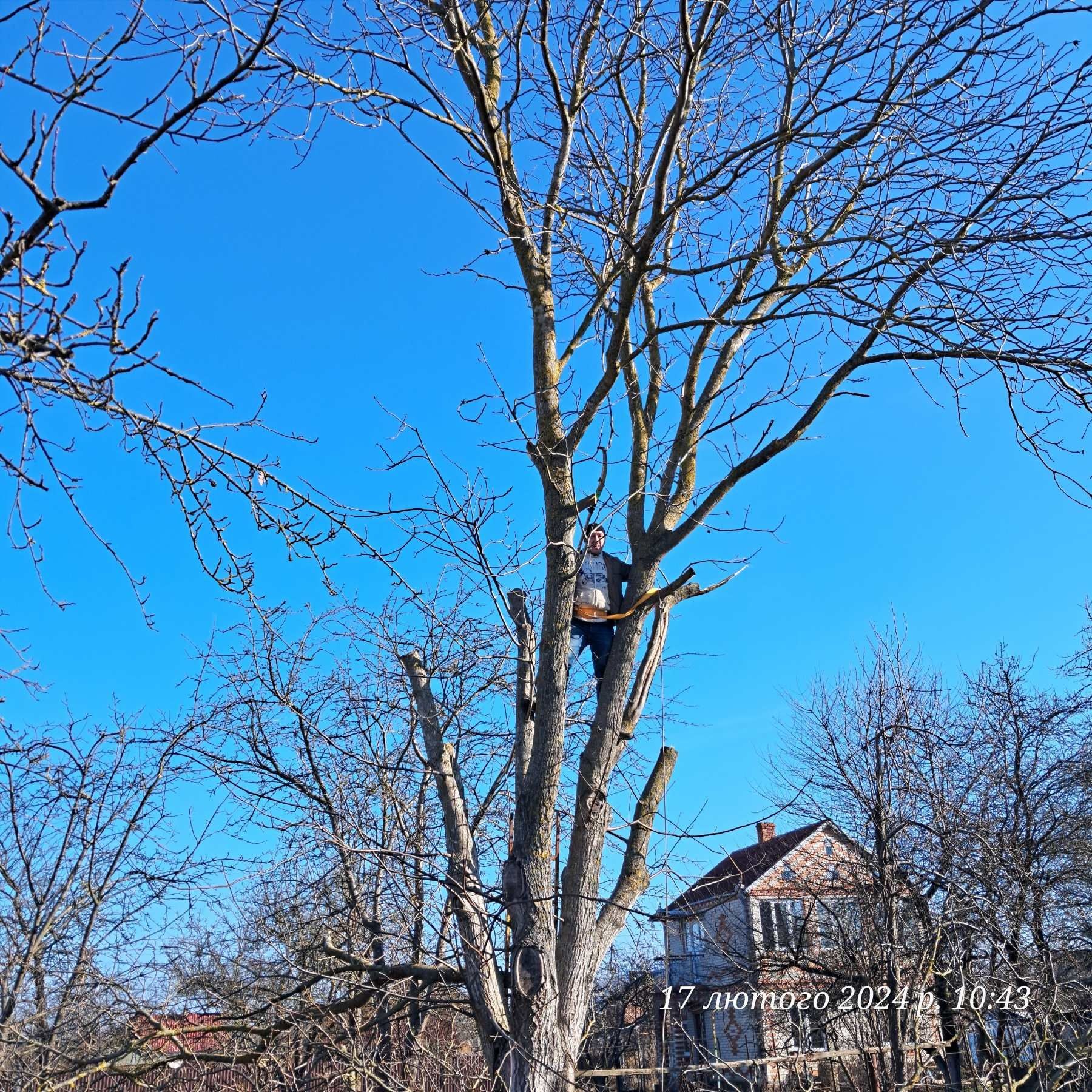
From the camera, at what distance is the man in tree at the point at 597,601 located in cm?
530

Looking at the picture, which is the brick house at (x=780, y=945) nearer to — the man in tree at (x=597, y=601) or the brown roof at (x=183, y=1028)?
the man in tree at (x=597, y=601)

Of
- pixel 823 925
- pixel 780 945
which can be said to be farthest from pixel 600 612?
pixel 823 925

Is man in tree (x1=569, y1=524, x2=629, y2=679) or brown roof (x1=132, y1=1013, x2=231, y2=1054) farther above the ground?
man in tree (x1=569, y1=524, x2=629, y2=679)

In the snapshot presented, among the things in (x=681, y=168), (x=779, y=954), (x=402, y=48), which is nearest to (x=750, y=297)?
(x=681, y=168)

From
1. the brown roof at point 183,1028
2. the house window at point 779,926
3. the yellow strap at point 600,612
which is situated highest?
the yellow strap at point 600,612

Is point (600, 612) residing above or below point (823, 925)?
above

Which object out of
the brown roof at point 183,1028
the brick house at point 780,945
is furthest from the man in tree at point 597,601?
the brick house at point 780,945

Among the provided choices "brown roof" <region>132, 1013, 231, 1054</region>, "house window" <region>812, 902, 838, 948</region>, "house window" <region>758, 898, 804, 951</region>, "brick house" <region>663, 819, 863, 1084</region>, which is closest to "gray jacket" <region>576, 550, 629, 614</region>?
"brown roof" <region>132, 1013, 231, 1054</region>

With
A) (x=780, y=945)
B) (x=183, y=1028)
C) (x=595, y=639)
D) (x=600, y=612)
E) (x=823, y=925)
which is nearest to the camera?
(x=183, y=1028)

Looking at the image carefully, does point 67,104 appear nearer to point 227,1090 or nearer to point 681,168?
point 681,168

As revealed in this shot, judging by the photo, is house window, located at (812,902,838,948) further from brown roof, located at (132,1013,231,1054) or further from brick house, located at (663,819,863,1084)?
brown roof, located at (132,1013,231,1054)

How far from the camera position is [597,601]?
5.39m

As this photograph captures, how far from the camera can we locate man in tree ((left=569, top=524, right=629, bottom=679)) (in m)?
5.30

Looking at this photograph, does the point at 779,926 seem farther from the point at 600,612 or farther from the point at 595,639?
the point at 600,612
